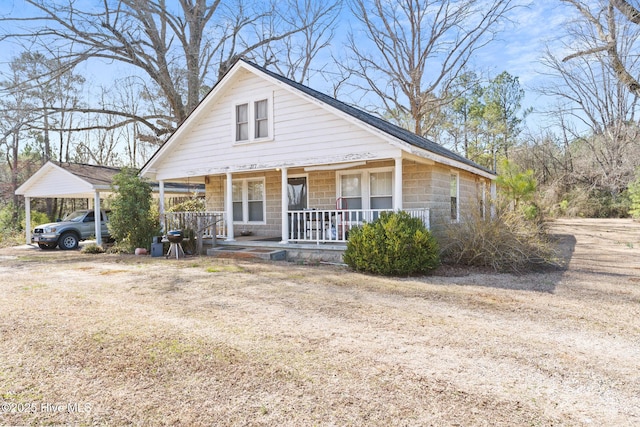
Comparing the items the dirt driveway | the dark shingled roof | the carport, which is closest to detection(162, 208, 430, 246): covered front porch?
the dark shingled roof

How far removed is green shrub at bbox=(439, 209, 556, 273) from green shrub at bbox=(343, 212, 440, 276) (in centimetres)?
99

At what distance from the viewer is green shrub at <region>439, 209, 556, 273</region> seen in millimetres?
8484

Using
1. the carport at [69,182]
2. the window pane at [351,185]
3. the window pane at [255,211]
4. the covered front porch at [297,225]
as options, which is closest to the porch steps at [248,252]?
the covered front porch at [297,225]

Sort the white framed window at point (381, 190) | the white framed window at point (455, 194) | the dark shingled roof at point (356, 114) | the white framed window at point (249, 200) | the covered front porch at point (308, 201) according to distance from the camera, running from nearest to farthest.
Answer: the dark shingled roof at point (356, 114) → the covered front porch at point (308, 201) → the white framed window at point (381, 190) → the white framed window at point (455, 194) → the white framed window at point (249, 200)

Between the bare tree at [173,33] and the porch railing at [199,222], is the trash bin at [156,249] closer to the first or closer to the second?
the porch railing at [199,222]

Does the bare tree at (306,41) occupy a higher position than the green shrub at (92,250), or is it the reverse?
the bare tree at (306,41)

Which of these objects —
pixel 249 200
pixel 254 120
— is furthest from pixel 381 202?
pixel 249 200

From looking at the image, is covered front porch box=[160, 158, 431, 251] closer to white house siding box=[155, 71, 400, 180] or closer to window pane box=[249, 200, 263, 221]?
window pane box=[249, 200, 263, 221]

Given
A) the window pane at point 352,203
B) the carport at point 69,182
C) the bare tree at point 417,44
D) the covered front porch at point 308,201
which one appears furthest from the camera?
the bare tree at point 417,44

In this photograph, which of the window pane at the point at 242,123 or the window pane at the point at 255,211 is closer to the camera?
the window pane at the point at 242,123

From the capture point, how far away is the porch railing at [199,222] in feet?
40.2

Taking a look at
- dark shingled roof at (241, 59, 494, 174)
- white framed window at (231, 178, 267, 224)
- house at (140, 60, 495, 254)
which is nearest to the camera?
dark shingled roof at (241, 59, 494, 174)

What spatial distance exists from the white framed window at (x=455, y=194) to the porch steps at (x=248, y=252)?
608 centimetres

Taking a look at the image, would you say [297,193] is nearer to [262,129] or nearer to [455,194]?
[262,129]
